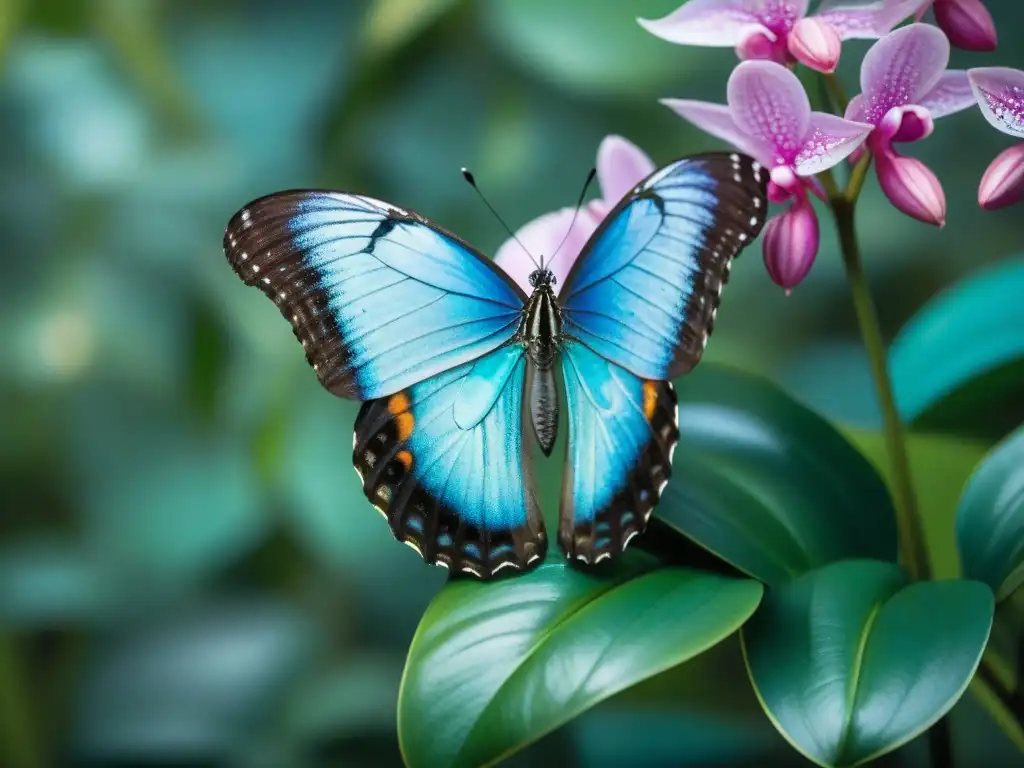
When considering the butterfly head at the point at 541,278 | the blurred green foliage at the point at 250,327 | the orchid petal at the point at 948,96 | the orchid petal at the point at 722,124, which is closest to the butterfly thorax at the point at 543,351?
the butterfly head at the point at 541,278

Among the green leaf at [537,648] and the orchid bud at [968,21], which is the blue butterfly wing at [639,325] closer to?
the green leaf at [537,648]

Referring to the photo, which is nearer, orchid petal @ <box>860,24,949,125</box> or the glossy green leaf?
orchid petal @ <box>860,24,949,125</box>

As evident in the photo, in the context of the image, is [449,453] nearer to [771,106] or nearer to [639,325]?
[639,325]

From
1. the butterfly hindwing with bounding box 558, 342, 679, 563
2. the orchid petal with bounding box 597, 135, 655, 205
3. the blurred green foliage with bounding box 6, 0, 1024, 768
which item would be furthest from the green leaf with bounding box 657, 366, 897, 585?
the blurred green foliage with bounding box 6, 0, 1024, 768

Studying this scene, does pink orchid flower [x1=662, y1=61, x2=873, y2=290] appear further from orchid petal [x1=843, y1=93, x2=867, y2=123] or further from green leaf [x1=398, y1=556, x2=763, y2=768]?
green leaf [x1=398, y1=556, x2=763, y2=768]

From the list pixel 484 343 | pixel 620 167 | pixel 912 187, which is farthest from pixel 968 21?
pixel 484 343

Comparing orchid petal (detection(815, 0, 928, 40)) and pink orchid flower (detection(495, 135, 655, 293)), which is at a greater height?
orchid petal (detection(815, 0, 928, 40))
